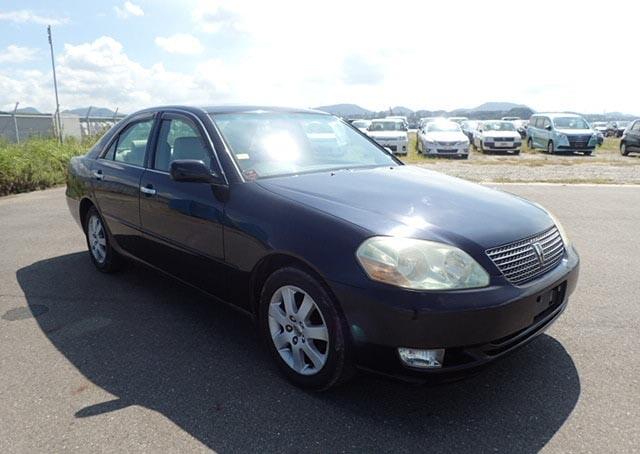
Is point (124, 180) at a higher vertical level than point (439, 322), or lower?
higher

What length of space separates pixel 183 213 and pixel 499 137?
62.1 feet

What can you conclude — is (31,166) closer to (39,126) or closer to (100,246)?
(100,246)

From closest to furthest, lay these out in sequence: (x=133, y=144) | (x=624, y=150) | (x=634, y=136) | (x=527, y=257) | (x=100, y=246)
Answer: (x=527, y=257)
(x=133, y=144)
(x=100, y=246)
(x=634, y=136)
(x=624, y=150)

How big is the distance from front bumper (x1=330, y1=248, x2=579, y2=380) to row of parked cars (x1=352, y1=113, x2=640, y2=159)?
15.6 meters

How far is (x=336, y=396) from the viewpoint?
271 cm

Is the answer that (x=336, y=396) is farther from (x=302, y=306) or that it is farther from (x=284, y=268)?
(x=284, y=268)

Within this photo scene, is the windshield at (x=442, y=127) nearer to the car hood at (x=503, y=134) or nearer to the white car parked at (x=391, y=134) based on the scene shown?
the white car parked at (x=391, y=134)

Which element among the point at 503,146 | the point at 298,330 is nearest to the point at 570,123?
the point at 503,146

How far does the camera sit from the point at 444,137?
18312 mm

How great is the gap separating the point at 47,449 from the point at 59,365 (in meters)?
0.88

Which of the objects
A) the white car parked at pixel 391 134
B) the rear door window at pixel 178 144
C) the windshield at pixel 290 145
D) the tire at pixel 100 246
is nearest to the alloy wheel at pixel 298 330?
the windshield at pixel 290 145

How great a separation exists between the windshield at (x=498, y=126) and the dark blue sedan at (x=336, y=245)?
1891 cm

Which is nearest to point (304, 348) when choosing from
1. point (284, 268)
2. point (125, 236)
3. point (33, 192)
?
point (284, 268)

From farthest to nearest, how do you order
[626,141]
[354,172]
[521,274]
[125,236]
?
1. [626,141]
2. [125,236]
3. [354,172]
4. [521,274]
